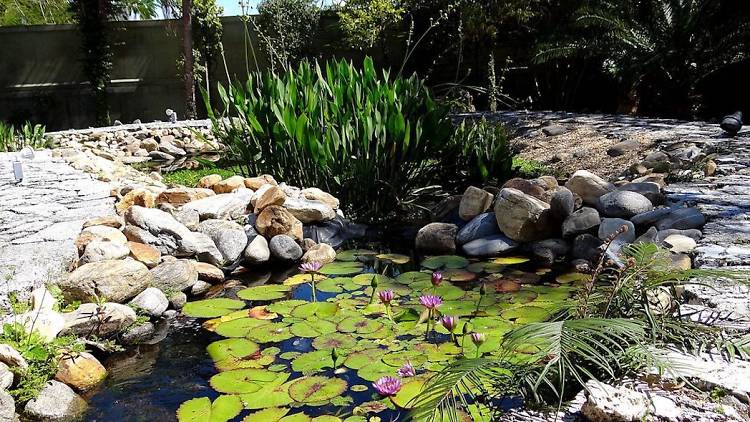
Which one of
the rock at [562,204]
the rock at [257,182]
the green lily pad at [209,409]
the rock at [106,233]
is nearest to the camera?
the green lily pad at [209,409]

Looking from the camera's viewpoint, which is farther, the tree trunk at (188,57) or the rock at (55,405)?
the tree trunk at (188,57)

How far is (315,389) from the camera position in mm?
2232

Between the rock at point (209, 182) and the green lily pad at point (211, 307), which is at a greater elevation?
the rock at point (209, 182)

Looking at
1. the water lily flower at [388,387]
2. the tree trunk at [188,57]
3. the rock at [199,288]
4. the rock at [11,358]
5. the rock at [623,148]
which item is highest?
the tree trunk at [188,57]

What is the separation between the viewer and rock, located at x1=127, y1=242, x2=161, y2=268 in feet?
11.2

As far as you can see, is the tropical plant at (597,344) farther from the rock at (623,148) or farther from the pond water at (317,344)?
the rock at (623,148)

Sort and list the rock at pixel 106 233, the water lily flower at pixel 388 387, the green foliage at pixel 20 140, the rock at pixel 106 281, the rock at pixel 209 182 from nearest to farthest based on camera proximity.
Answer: the water lily flower at pixel 388 387 → the rock at pixel 106 281 → the rock at pixel 106 233 → the rock at pixel 209 182 → the green foliage at pixel 20 140

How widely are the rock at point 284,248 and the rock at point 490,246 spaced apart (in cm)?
105

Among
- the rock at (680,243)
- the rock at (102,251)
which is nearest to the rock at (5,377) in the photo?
the rock at (102,251)

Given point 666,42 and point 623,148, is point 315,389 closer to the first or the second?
point 623,148

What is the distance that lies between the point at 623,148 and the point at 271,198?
329cm

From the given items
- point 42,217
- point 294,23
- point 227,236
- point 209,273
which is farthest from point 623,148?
point 294,23

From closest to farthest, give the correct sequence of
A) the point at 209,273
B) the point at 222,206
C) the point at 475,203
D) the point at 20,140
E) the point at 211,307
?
the point at 211,307, the point at 209,273, the point at 222,206, the point at 475,203, the point at 20,140

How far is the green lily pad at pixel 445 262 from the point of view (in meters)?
3.77
